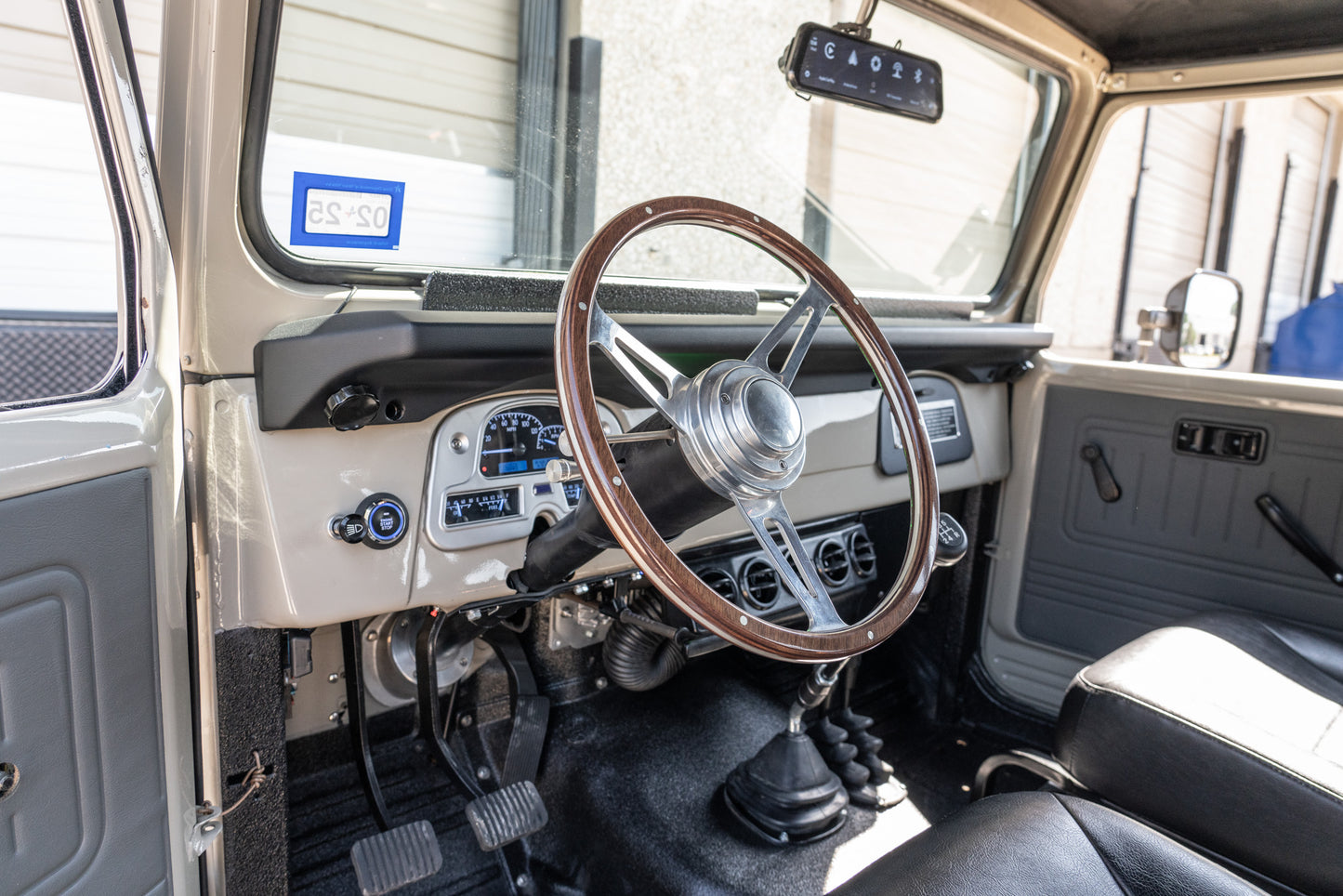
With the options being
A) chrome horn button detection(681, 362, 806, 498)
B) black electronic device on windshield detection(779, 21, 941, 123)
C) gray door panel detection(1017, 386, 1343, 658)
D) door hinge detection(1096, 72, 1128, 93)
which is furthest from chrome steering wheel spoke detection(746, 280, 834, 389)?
door hinge detection(1096, 72, 1128, 93)

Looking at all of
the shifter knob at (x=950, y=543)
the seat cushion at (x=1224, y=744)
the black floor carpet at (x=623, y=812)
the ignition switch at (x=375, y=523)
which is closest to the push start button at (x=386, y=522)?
the ignition switch at (x=375, y=523)

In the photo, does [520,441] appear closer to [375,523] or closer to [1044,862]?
[375,523]

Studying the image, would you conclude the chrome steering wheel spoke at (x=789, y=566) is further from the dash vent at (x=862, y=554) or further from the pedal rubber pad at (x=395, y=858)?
the dash vent at (x=862, y=554)

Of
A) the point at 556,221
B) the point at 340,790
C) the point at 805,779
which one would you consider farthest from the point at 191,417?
the point at 805,779

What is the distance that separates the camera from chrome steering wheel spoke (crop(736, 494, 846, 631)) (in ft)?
3.64

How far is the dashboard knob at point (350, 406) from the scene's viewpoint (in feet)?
3.98

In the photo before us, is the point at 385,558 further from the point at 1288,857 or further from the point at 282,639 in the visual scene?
the point at 1288,857

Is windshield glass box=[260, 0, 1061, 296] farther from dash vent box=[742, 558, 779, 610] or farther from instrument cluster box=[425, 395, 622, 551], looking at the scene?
dash vent box=[742, 558, 779, 610]

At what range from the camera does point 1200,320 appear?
7.26 feet

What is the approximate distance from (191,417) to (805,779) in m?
1.33

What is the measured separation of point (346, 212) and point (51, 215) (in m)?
0.49

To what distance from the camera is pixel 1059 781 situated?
1.61 metres

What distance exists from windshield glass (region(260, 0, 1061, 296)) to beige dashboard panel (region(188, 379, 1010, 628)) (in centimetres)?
29

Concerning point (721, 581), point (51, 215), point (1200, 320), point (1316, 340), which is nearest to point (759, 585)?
point (721, 581)
